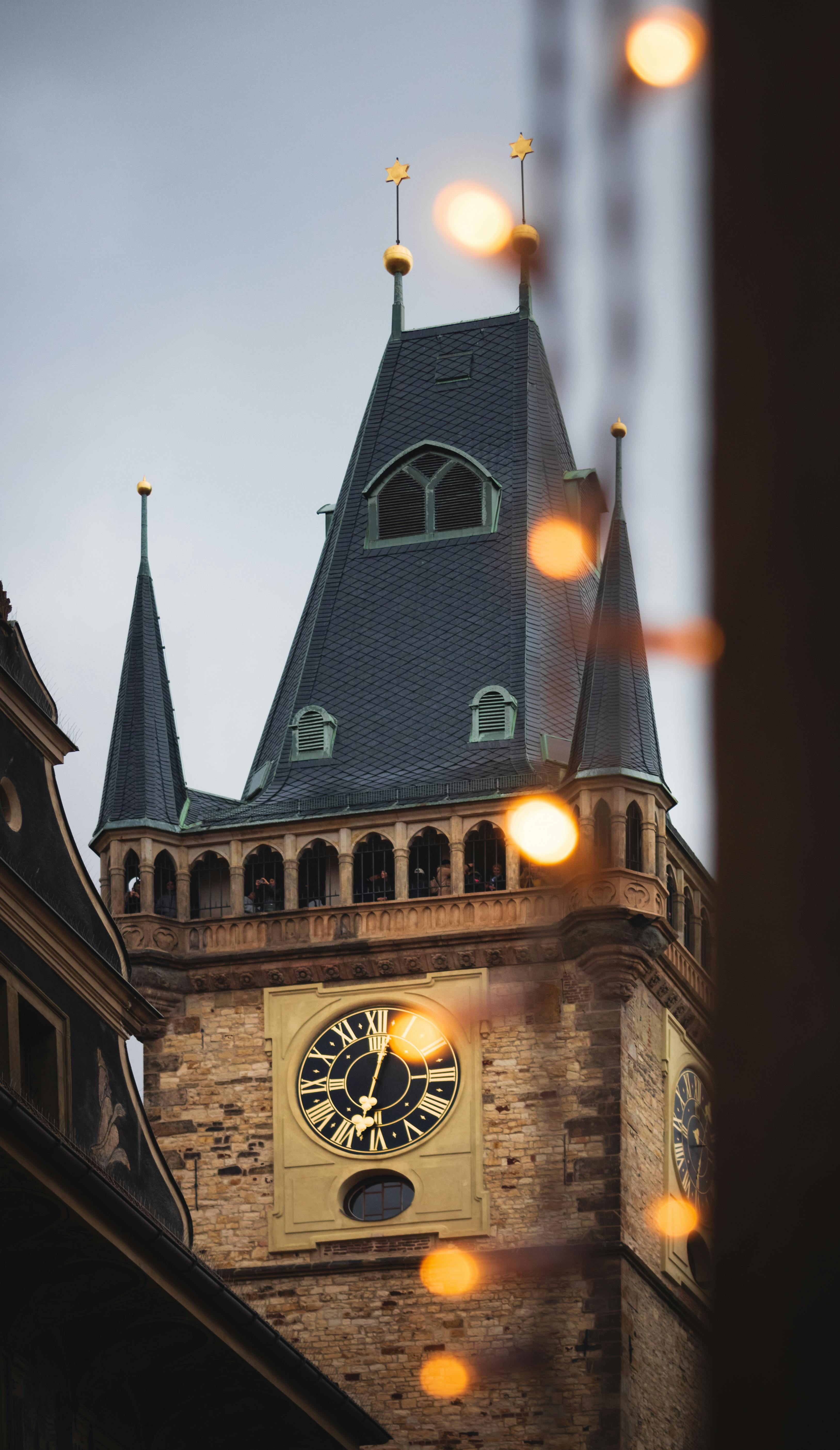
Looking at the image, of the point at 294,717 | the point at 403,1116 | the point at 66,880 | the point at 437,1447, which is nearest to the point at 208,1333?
the point at 66,880

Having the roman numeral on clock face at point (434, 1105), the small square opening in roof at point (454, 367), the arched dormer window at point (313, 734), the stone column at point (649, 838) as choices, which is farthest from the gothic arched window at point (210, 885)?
the small square opening in roof at point (454, 367)

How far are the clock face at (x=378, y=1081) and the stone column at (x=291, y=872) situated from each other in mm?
2085

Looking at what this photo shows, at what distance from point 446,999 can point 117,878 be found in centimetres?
562

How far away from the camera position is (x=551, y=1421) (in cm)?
3303

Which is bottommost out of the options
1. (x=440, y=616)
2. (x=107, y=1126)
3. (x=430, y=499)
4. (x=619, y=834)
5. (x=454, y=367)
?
(x=107, y=1126)

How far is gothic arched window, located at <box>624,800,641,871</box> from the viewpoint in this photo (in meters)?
36.9

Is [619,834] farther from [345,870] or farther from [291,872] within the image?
[291,872]

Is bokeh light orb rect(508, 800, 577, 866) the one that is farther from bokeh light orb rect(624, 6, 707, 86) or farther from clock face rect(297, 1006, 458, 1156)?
bokeh light orb rect(624, 6, 707, 86)

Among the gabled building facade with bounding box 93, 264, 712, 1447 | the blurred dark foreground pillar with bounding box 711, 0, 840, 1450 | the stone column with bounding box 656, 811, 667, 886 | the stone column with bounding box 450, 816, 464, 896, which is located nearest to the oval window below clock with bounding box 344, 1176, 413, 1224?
the gabled building facade with bounding box 93, 264, 712, 1447

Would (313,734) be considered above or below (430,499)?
below

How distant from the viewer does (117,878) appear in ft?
127

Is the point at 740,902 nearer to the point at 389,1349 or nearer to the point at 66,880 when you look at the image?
the point at 66,880

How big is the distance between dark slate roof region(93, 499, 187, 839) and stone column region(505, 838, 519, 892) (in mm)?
5320

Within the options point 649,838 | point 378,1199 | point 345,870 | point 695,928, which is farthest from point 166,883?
point 695,928
